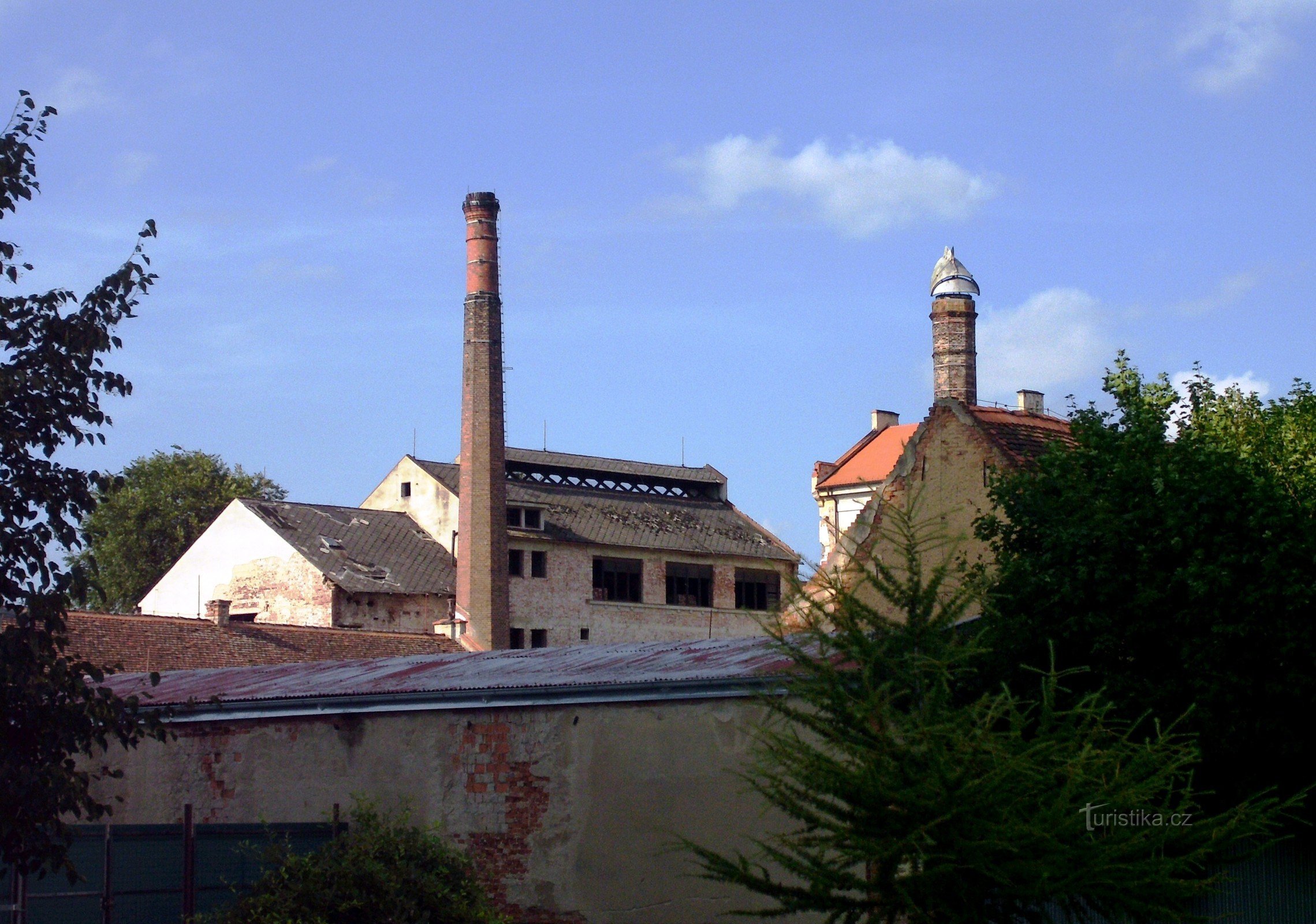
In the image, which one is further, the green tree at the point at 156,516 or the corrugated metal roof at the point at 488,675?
the green tree at the point at 156,516

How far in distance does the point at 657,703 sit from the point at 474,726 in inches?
90.6

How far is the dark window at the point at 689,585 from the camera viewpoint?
5006 centimetres

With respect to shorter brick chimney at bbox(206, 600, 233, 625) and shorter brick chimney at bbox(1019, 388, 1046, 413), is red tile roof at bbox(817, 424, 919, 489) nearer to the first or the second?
shorter brick chimney at bbox(1019, 388, 1046, 413)

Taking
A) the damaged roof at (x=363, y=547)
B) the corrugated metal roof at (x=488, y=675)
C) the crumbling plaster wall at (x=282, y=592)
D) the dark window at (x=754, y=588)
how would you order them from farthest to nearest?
the dark window at (x=754, y=588)
the damaged roof at (x=363, y=547)
the crumbling plaster wall at (x=282, y=592)
the corrugated metal roof at (x=488, y=675)

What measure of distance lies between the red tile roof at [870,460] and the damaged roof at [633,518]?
323 cm

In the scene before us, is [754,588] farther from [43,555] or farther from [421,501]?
[43,555]

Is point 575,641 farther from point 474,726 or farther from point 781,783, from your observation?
point 781,783

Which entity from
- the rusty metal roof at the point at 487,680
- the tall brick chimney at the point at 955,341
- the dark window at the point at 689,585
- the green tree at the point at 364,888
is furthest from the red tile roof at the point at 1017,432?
the dark window at the point at 689,585

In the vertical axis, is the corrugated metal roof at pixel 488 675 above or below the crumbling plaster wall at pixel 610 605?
below

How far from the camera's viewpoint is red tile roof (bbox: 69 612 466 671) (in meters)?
30.1

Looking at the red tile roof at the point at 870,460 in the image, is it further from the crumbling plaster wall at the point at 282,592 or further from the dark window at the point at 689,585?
the crumbling plaster wall at the point at 282,592

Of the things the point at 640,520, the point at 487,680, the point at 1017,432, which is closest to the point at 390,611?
the point at 640,520

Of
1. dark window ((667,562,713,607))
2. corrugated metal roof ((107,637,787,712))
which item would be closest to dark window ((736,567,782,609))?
dark window ((667,562,713,607))

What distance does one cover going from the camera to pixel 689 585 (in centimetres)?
5044
